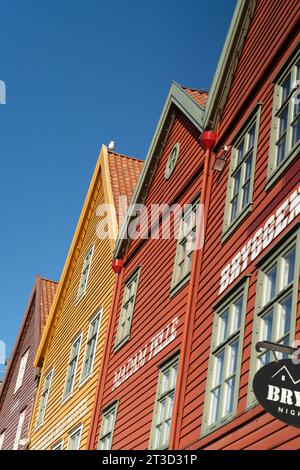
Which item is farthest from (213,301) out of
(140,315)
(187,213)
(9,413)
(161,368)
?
(9,413)

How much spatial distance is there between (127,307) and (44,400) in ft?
27.9

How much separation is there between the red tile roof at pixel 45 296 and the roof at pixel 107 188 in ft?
8.16

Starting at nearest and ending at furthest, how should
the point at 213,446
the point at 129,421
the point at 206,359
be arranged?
the point at 213,446
the point at 206,359
the point at 129,421

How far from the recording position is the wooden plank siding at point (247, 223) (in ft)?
33.7

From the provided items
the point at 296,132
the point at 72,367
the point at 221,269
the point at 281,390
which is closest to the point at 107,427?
the point at 72,367

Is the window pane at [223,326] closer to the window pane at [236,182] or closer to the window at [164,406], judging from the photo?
the window at [164,406]

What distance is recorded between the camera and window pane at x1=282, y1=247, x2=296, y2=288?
1035 centimetres

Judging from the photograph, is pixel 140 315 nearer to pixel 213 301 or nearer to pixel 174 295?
pixel 174 295

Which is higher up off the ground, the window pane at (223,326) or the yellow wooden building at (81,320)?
the yellow wooden building at (81,320)

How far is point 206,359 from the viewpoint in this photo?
1241 centimetres

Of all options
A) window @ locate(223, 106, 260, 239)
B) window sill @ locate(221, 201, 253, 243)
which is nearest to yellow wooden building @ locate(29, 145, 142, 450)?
window @ locate(223, 106, 260, 239)

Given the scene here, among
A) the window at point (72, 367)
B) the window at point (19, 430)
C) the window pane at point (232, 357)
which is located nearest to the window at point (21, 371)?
the window at point (19, 430)

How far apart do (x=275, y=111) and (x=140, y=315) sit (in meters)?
6.45

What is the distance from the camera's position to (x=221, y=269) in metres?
12.9
